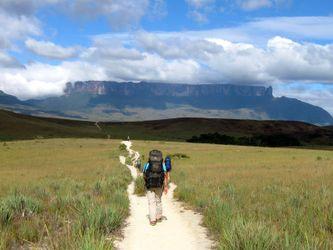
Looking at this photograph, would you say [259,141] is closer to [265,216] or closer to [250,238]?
[265,216]

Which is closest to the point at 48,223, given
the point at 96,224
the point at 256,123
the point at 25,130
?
the point at 96,224

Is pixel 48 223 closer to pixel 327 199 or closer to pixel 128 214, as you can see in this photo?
pixel 128 214

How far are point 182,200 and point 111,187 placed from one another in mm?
3673

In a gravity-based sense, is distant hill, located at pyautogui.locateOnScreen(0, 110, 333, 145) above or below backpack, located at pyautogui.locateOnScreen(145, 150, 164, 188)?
below

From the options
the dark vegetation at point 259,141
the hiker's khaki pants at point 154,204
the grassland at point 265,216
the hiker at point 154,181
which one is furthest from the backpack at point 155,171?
the dark vegetation at point 259,141

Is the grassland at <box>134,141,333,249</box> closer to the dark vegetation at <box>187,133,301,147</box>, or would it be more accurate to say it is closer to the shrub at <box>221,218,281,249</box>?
the shrub at <box>221,218,281,249</box>

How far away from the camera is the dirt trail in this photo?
1049 cm

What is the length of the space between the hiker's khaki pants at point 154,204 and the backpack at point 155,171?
188 mm

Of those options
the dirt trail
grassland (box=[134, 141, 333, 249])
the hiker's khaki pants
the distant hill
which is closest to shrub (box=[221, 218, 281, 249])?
grassland (box=[134, 141, 333, 249])

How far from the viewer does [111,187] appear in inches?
800

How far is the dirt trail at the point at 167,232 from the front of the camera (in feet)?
34.4

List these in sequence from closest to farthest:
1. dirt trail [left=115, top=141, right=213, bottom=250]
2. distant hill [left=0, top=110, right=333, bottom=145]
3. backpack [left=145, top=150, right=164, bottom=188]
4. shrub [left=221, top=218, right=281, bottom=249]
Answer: shrub [left=221, top=218, right=281, bottom=249] < dirt trail [left=115, top=141, right=213, bottom=250] < backpack [left=145, top=150, right=164, bottom=188] < distant hill [left=0, top=110, right=333, bottom=145]

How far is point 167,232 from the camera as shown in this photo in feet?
39.5

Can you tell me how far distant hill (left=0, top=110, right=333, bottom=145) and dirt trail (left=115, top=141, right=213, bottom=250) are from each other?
10244cm
